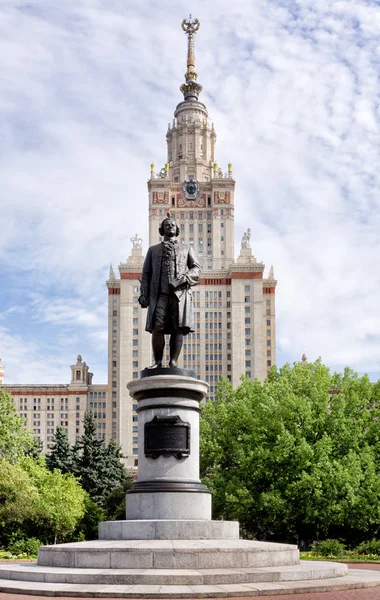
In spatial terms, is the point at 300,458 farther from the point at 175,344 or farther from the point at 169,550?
the point at 169,550

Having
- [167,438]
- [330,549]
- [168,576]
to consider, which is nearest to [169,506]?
[167,438]

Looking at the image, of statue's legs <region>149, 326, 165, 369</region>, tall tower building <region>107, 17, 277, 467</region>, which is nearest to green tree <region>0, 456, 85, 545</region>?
statue's legs <region>149, 326, 165, 369</region>

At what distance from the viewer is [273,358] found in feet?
481

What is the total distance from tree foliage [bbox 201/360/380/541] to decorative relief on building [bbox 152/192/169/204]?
110 m

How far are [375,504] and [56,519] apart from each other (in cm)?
1798

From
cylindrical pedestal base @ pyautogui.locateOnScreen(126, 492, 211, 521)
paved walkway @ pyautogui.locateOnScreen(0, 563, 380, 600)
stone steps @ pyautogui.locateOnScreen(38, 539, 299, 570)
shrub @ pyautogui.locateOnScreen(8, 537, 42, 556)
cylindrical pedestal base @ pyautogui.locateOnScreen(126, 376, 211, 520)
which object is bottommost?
shrub @ pyautogui.locateOnScreen(8, 537, 42, 556)

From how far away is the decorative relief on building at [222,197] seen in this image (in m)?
152

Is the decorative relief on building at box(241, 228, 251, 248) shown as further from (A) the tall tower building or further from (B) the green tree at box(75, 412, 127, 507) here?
(B) the green tree at box(75, 412, 127, 507)

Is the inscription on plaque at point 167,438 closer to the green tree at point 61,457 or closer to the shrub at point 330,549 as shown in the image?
the shrub at point 330,549

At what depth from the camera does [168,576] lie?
502 inches

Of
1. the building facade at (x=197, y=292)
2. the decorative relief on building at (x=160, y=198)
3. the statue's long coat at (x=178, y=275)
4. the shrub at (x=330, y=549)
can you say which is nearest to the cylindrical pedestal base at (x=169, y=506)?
the statue's long coat at (x=178, y=275)

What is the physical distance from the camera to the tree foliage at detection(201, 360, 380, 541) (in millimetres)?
33531

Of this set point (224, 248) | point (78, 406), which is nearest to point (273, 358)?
point (224, 248)

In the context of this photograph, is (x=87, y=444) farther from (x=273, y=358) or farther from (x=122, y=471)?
(x=273, y=358)
